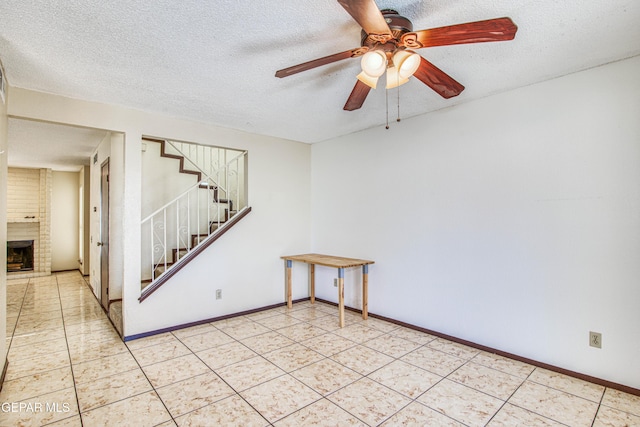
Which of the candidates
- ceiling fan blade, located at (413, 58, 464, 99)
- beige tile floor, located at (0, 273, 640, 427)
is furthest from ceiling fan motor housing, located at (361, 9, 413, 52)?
beige tile floor, located at (0, 273, 640, 427)

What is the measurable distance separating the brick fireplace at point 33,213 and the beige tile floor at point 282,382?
412 centimetres

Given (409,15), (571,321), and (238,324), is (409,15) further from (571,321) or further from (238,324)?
(238,324)

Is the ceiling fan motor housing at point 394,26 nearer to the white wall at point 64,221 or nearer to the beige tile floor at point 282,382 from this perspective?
the beige tile floor at point 282,382

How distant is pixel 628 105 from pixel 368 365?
286 centimetres

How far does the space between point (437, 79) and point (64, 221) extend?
8.62 metres

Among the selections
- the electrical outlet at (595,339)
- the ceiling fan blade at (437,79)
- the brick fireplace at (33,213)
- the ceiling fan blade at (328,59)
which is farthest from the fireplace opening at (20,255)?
the electrical outlet at (595,339)

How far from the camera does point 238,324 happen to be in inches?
151

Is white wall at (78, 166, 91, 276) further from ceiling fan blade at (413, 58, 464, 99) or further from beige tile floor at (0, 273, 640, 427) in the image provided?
ceiling fan blade at (413, 58, 464, 99)

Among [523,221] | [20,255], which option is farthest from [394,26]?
[20,255]

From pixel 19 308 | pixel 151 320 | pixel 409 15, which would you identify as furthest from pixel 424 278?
pixel 19 308

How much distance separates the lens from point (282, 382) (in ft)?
8.14

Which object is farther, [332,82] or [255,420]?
[332,82]

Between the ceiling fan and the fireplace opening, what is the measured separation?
796 cm

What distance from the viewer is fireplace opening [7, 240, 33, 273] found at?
6.75 meters
